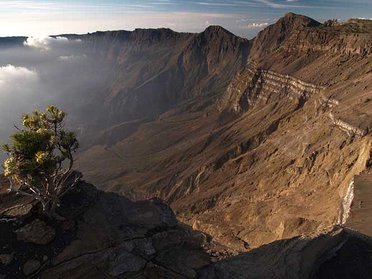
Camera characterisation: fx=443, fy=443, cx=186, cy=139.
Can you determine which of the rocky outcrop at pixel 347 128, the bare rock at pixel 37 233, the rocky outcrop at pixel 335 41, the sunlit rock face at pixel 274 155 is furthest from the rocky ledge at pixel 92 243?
the rocky outcrop at pixel 335 41

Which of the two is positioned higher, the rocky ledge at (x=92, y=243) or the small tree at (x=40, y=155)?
the small tree at (x=40, y=155)

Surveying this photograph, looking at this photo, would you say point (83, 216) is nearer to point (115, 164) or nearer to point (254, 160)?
point (254, 160)

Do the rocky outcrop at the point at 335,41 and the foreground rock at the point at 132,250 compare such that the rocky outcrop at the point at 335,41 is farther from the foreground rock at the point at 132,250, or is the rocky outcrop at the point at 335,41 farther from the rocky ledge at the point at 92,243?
the rocky ledge at the point at 92,243

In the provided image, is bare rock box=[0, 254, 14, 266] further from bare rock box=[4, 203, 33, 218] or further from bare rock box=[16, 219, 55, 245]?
bare rock box=[4, 203, 33, 218]

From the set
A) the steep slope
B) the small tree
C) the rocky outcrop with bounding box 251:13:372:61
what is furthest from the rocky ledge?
the rocky outcrop with bounding box 251:13:372:61

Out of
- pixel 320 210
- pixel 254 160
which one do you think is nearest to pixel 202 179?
pixel 254 160
